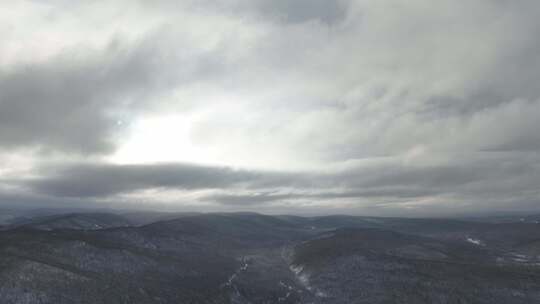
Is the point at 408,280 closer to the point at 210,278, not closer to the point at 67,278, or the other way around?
the point at 210,278

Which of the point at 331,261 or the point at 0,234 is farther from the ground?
the point at 0,234

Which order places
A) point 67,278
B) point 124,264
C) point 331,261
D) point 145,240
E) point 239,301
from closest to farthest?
Result: point 67,278
point 239,301
point 124,264
point 331,261
point 145,240

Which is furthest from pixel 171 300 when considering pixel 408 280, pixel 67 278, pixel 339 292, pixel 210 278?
pixel 408 280

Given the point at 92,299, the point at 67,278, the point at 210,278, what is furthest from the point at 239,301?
the point at 67,278

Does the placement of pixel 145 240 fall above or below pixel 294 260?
above

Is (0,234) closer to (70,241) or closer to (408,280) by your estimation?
(70,241)

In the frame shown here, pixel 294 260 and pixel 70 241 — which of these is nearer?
pixel 70 241

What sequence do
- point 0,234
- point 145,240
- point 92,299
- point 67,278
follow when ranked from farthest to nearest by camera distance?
1. point 145,240
2. point 0,234
3. point 67,278
4. point 92,299

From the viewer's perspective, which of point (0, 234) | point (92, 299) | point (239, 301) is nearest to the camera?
point (92, 299)

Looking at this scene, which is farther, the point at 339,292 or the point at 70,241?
the point at 70,241
